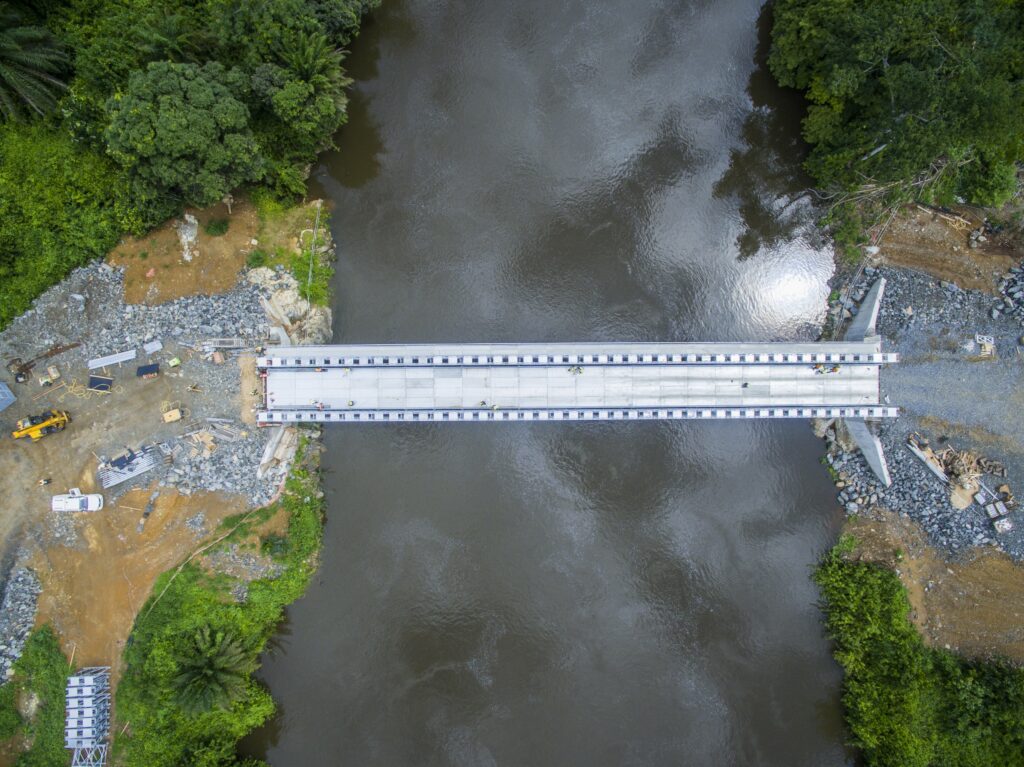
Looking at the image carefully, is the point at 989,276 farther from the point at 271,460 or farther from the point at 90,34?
the point at 90,34

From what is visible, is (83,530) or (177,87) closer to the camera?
(177,87)

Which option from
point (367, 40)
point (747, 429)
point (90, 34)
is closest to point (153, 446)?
point (90, 34)

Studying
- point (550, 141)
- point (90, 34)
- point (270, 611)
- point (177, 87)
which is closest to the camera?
point (177, 87)

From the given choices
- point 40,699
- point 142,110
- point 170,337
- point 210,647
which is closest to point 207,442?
point 170,337

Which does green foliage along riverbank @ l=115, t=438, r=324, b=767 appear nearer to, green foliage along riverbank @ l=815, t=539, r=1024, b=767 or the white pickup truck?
the white pickup truck

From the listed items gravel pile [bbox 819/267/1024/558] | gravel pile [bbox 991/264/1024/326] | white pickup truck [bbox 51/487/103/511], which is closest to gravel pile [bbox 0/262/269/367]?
white pickup truck [bbox 51/487/103/511]

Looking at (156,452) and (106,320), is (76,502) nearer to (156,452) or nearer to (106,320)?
(156,452)

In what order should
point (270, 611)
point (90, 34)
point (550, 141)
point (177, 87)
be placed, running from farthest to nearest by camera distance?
point (550, 141) → point (270, 611) → point (90, 34) → point (177, 87)
